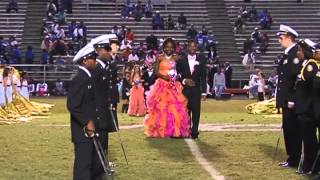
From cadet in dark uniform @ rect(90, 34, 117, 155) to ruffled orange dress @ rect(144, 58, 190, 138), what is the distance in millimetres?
3762

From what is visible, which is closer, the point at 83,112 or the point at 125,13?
the point at 83,112

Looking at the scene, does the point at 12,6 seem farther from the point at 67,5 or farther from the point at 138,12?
the point at 138,12

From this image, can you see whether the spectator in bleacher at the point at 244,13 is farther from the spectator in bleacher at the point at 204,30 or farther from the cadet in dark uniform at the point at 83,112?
the cadet in dark uniform at the point at 83,112

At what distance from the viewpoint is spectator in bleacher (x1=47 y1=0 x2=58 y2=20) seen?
3997cm

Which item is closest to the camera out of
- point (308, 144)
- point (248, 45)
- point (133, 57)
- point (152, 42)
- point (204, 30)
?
point (308, 144)

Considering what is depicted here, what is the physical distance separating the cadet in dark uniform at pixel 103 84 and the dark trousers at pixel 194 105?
397cm

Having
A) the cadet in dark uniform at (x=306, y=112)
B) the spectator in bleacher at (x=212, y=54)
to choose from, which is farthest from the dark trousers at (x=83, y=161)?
the spectator in bleacher at (x=212, y=54)

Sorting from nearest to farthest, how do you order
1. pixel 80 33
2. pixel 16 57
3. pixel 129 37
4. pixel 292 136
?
pixel 292 136
pixel 16 57
pixel 129 37
pixel 80 33

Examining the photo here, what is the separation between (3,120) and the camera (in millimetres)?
20094

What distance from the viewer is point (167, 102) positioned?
14.5 meters

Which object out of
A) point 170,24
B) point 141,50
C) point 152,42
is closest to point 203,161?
point 141,50

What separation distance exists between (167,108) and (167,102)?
0.12 meters

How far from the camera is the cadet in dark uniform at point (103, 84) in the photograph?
10305 millimetres

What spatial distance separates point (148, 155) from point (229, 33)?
2848 centimetres
